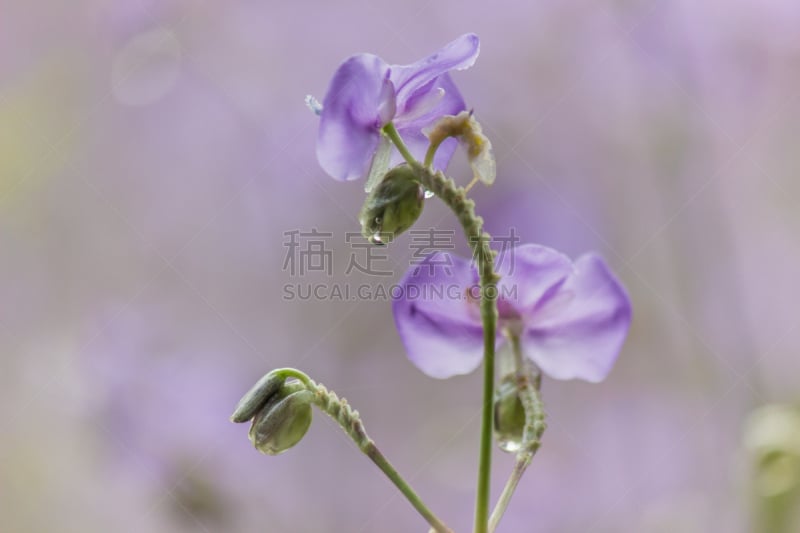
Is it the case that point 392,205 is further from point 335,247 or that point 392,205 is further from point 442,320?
point 335,247

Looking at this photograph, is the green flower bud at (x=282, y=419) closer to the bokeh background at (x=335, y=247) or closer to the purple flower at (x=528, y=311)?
the purple flower at (x=528, y=311)

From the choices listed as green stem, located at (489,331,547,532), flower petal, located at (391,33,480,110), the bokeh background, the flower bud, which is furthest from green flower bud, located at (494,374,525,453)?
the bokeh background

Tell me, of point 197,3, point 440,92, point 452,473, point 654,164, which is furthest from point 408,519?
point 440,92

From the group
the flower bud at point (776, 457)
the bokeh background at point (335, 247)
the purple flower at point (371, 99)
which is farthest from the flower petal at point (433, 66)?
the bokeh background at point (335, 247)

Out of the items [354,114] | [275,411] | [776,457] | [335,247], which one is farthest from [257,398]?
[335,247]

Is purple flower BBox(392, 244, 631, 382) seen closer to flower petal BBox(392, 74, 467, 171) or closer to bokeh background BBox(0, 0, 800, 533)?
flower petal BBox(392, 74, 467, 171)

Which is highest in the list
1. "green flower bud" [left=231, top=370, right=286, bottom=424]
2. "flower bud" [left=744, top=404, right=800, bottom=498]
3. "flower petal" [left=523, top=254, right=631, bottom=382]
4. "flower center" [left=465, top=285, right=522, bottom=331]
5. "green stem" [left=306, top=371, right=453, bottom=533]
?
"green flower bud" [left=231, top=370, right=286, bottom=424]

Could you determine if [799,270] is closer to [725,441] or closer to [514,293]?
[725,441]
